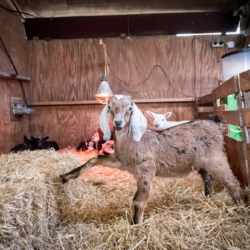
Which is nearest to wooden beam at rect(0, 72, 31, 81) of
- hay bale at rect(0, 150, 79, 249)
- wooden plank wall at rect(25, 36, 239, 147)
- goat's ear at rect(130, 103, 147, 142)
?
wooden plank wall at rect(25, 36, 239, 147)

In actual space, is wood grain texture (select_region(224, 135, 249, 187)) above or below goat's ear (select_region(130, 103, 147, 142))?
below

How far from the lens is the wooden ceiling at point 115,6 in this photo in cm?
457

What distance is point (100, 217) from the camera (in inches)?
81.0

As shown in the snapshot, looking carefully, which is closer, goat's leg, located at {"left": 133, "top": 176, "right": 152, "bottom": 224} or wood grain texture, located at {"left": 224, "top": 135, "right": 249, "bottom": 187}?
goat's leg, located at {"left": 133, "top": 176, "right": 152, "bottom": 224}

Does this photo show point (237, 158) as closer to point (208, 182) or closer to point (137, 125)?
point (208, 182)

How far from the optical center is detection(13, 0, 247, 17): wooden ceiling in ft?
15.0

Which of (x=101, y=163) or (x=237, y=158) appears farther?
(x=237, y=158)

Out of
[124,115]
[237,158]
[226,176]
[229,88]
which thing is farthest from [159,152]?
[229,88]

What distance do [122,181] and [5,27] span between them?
3790 millimetres

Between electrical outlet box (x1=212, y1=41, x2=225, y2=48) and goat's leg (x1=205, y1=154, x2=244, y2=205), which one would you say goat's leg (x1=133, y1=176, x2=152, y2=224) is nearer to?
goat's leg (x1=205, y1=154, x2=244, y2=205)

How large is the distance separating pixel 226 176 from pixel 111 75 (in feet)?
12.3

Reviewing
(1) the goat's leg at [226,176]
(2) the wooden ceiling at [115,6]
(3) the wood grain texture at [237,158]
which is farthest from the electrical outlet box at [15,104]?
(3) the wood grain texture at [237,158]

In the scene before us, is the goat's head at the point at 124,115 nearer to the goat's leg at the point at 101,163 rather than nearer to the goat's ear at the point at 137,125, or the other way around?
the goat's ear at the point at 137,125

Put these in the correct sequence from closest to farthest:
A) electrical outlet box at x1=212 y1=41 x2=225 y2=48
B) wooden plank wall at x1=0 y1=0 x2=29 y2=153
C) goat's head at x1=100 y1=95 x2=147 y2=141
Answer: goat's head at x1=100 y1=95 x2=147 y2=141 < wooden plank wall at x1=0 y1=0 x2=29 y2=153 < electrical outlet box at x1=212 y1=41 x2=225 y2=48
